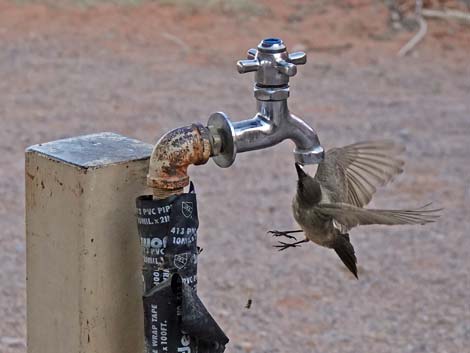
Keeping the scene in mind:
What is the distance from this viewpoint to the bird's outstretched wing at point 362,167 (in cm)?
310

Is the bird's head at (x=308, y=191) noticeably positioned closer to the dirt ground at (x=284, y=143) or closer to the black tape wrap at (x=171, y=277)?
the black tape wrap at (x=171, y=277)

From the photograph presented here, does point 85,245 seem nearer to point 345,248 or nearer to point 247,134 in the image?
point 247,134

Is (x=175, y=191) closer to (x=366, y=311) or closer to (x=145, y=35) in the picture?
(x=366, y=311)

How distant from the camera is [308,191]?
2674 millimetres

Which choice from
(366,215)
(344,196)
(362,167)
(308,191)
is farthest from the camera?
(362,167)

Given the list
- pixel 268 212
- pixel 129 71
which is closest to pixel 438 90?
pixel 129 71

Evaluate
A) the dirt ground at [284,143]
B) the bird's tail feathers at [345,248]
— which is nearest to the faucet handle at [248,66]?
the bird's tail feathers at [345,248]

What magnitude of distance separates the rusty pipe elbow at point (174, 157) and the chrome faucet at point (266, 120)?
0.05 metres

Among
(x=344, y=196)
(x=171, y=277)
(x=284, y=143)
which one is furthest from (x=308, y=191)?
(x=284, y=143)

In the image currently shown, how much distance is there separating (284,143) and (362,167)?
3990 millimetres

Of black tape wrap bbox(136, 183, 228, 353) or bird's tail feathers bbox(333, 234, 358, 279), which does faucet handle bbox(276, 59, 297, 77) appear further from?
bird's tail feathers bbox(333, 234, 358, 279)

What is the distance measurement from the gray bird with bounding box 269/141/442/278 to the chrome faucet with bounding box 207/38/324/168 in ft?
0.73

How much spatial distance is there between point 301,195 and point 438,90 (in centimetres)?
633

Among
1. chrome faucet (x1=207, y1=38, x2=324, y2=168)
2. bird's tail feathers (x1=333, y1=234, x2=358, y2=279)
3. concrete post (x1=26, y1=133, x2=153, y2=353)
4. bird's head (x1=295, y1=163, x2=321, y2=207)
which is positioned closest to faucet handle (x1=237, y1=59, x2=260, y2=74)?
chrome faucet (x1=207, y1=38, x2=324, y2=168)
